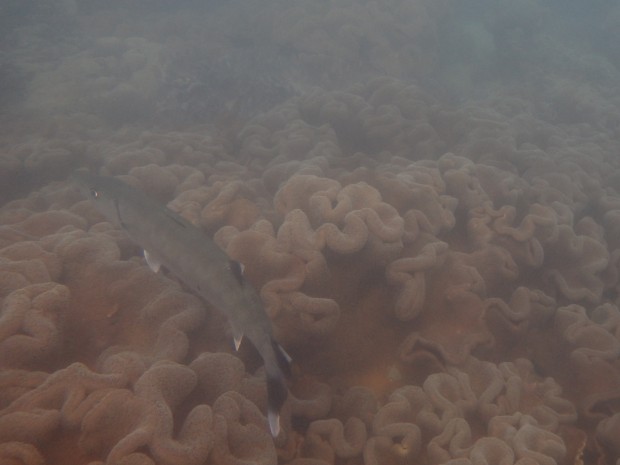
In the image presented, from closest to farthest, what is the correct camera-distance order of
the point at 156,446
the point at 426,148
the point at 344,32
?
the point at 156,446, the point at 426,148, the point at 344,32

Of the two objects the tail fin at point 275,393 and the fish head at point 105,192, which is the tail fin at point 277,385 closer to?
the tail fin at point 275,393

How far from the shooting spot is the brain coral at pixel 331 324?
258cm

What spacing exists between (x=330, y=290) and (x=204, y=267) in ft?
5.12

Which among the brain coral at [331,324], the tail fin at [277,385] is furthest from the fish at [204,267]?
the brain coral at [331,324]

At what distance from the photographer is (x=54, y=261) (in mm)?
3541

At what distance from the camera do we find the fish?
7.98 feet

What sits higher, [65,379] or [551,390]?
[65,379]

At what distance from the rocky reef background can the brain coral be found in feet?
0.05

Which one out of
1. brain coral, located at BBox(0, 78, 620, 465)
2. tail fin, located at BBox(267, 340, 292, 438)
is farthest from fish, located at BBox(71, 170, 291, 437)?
brain coral, located at BBox(0, 78, 620, 465)

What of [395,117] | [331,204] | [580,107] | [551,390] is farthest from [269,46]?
[551,390]

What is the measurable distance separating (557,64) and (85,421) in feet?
61.7

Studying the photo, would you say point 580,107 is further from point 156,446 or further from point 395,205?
point 156,446

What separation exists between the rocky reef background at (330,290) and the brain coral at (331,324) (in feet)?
0.05

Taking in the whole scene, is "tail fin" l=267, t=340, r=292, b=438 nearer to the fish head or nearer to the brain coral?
the brain coral
